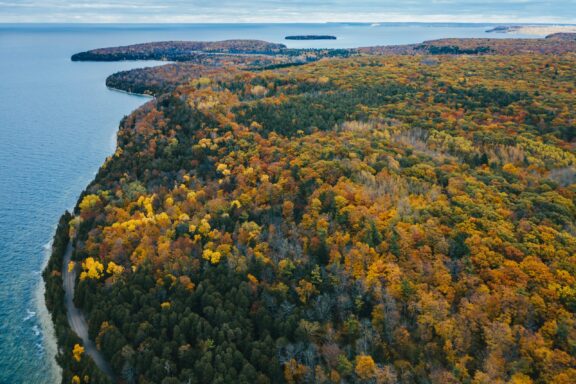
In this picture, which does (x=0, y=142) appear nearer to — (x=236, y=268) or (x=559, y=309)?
(x=236, y=268)

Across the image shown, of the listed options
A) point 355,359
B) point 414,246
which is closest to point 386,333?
point 355,359

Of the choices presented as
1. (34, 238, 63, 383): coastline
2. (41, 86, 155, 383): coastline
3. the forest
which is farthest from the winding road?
(34, 238, 63, 383): coastline

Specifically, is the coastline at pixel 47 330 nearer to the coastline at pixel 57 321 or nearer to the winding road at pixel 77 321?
the coastline at pixel 57 321

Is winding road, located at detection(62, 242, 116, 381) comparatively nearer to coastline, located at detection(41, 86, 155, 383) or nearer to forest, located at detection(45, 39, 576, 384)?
coastline, located at detection(41, 86, 155, 383)

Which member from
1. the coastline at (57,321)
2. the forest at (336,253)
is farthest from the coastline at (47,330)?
the forest at (336,253)

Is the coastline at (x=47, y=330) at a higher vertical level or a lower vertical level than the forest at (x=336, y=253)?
lower

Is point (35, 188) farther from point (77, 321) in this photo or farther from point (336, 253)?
point (336, 253)
